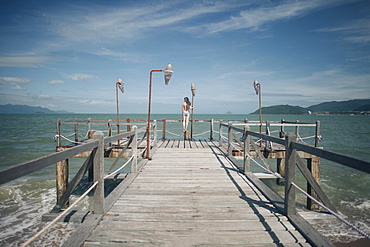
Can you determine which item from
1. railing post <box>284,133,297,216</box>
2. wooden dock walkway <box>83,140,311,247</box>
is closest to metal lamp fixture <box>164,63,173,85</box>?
wooden dock walkway <box>83,140,311,247</box>

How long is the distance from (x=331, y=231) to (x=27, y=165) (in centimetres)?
711

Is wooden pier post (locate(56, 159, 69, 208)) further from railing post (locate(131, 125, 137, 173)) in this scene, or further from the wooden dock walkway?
the wooden dock walkway

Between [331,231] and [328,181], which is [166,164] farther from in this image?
[328,181]

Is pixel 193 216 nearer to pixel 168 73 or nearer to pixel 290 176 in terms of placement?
pixel 290 176

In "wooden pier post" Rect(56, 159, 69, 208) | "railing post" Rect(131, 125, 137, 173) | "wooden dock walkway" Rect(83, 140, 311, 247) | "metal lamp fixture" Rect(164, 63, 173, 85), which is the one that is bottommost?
"wooden pier post" Rect(56, 159, 69, 208)

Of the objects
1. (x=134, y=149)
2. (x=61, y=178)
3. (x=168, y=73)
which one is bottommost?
(x=61, y=178)

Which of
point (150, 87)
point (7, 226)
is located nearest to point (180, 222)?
point (150, 87)

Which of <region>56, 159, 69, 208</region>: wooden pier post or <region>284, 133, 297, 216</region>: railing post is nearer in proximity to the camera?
<region>284, 133, 297, 216</region>: railing post

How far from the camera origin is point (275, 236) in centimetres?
257

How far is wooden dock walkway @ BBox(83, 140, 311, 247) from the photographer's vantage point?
249 centimetres

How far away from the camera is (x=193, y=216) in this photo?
3096 millimetres

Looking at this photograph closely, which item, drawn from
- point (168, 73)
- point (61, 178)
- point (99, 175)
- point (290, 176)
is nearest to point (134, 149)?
point (99, 175)

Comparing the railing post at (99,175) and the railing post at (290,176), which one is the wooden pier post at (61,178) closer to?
the railing post at (99,175)

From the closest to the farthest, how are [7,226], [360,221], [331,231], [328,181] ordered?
[331,231], [7,226], [360,221], [328,181]
